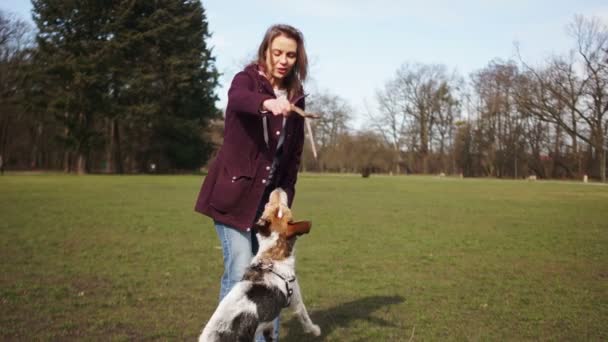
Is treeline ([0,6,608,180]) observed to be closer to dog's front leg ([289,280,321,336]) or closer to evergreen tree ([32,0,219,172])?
evergreen tree ([32,0,219,172])

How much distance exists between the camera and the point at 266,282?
134 inches

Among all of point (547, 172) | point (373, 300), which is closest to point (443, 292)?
point (373, 300)

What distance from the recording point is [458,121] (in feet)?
243

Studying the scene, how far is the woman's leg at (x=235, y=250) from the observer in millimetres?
A: 3592

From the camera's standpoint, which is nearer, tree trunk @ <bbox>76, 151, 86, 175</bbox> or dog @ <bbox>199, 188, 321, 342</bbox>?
dog @ <bbox>199, 188, 321, 342</bbox>

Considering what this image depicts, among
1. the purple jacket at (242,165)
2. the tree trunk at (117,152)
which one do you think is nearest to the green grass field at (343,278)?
the purple jacket at (242,165)

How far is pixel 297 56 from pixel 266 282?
5.31 feet

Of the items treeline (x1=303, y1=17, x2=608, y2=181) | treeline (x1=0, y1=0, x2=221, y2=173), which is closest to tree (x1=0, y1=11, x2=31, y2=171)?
treeline (x1=0, y1=0, x2=221, y2=173)

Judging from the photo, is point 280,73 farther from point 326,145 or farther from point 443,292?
point 326,145

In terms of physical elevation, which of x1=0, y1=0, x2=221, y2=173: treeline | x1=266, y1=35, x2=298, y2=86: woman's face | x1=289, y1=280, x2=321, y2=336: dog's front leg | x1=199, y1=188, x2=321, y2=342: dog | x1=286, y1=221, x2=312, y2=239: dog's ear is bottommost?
x1=289, y1=280, x2=321, y2=336: dog's front leg

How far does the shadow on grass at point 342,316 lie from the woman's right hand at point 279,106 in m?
2.74

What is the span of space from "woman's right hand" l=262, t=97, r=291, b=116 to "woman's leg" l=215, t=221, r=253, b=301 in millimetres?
1057

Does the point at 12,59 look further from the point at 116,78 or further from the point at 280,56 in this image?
the point at 280,56

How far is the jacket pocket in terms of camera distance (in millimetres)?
3443
